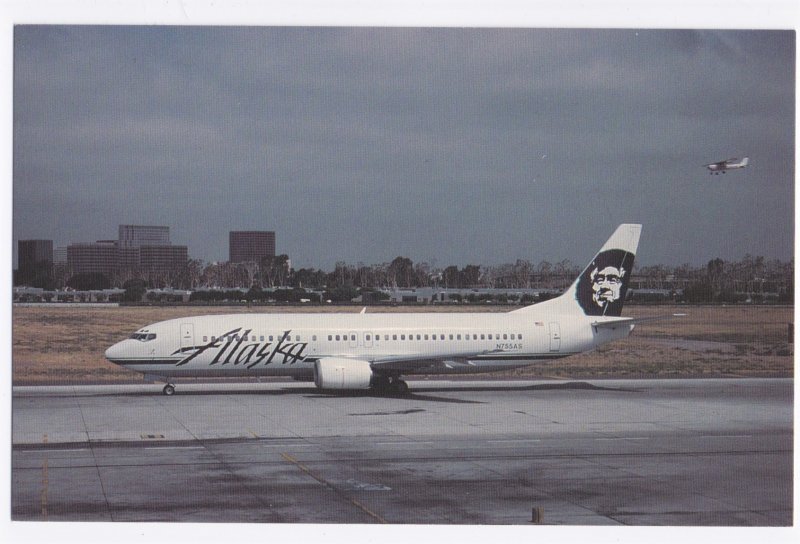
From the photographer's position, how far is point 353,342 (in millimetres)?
39906

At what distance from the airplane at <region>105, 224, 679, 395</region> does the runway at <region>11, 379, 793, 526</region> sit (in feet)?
4.37

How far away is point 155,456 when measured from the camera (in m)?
25.0

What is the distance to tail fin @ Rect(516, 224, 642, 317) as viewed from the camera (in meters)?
43.1

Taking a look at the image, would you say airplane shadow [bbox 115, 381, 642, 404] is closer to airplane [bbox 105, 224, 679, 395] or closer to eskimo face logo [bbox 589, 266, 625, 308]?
airplane [bbox 105, 224, 679, 395]

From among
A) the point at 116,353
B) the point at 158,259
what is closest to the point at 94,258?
the point at 158,259

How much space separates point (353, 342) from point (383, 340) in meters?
1.36

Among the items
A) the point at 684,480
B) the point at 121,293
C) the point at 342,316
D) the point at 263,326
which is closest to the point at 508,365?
the point at 342,316

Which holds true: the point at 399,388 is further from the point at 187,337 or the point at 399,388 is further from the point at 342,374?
the point at 187,337

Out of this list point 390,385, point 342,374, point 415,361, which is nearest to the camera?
point 342,374

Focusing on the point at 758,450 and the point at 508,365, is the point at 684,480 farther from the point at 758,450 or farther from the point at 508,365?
the point at 508,365

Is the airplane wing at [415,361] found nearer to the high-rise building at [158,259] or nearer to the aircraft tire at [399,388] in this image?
the aircraft tire at [399,388]

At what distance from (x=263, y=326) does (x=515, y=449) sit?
1614cm

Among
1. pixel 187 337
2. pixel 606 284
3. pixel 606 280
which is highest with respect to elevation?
pixel 606 280

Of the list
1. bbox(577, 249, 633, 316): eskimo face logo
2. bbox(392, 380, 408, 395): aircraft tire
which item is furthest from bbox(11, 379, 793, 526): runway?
bbox(577, 249, 633, 316): eskimo face logo
